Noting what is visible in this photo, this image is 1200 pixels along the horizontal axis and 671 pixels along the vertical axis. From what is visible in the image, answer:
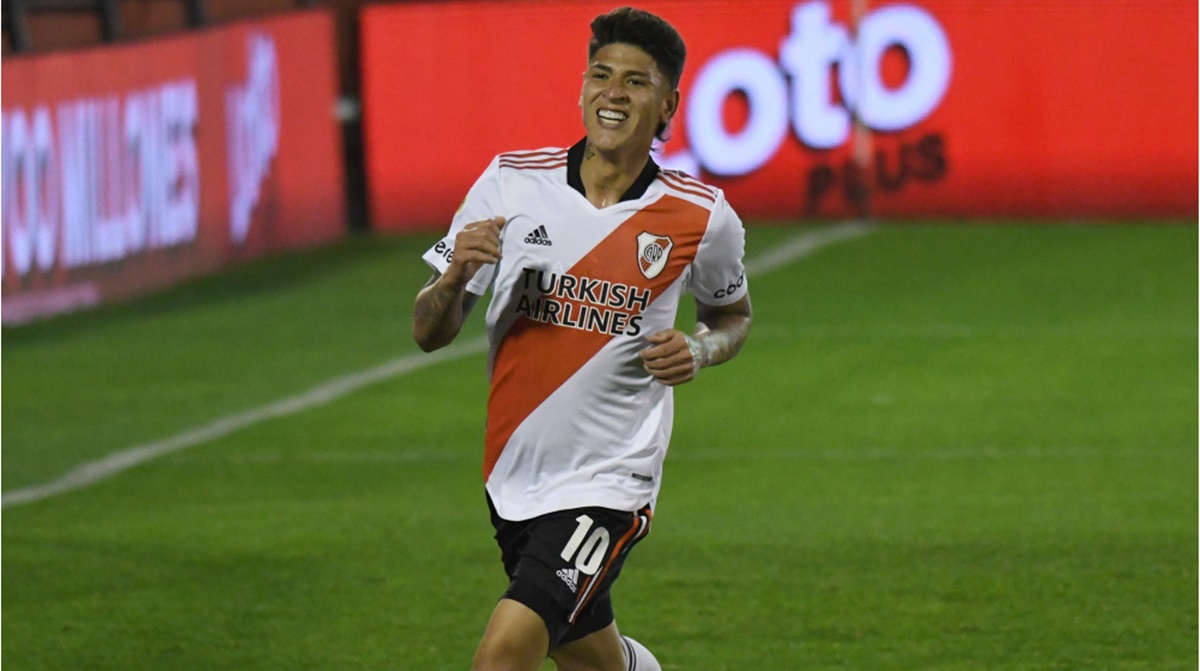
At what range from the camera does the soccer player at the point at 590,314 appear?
507cm

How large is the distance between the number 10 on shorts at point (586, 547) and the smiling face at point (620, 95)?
876 mm

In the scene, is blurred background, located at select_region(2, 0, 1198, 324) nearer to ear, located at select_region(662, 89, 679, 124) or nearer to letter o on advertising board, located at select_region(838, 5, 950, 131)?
letter o on advertising board, located at select_region(838, 5, 950, 131)

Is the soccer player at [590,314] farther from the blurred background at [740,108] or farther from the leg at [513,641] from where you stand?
the blurred background at [740,108]

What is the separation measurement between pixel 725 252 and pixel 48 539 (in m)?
4.73

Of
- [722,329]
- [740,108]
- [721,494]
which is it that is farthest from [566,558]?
[740,108]

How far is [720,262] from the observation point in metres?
5.31

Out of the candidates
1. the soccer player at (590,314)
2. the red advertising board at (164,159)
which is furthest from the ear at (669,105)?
the red advertising board at (164,159)

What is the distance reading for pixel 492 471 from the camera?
17.2 ft

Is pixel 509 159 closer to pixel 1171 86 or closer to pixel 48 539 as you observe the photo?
pixel 48 539

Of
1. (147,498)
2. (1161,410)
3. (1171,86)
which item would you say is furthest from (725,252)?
(1171,86)

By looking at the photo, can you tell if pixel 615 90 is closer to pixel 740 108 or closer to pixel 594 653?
pixel 594 653

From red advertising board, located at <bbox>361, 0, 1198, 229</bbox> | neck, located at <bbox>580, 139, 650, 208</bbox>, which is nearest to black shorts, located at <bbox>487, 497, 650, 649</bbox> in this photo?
neck, located at <bbox>580, 139, 650, 208</bbox>

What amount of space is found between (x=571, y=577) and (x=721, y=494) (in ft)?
16.4

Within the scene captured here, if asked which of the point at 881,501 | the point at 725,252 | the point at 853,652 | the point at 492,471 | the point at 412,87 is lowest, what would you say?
the point at 412,87
